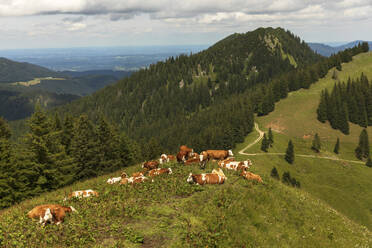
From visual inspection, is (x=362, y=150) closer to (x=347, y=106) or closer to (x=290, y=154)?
(x=290, y=154)

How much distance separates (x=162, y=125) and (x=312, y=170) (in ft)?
400

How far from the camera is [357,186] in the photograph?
80.1 metres

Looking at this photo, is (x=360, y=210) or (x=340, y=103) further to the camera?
(x=340, y=103)

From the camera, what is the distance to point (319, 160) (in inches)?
3740

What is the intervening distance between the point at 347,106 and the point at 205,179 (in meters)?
146

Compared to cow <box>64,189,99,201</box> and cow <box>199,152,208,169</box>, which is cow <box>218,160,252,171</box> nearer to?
cow <box>199,152,208,169</box>

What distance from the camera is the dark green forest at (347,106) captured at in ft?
397

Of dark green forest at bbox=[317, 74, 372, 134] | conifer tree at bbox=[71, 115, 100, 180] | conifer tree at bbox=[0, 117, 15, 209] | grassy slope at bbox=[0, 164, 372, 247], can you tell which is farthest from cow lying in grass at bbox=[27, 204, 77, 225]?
dark green forest at bbox=[317, 74, 372, 134]

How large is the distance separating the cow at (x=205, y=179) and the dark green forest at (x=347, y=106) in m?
128

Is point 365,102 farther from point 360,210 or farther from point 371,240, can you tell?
point 371,240

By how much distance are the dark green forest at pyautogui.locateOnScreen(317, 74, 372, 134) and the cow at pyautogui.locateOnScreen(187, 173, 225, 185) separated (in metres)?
128

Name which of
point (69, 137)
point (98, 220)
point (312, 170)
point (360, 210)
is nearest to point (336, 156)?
point (312, 170)

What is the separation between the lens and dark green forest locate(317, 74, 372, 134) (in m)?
121

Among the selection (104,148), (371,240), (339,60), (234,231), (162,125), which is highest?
(339,60)
